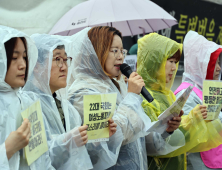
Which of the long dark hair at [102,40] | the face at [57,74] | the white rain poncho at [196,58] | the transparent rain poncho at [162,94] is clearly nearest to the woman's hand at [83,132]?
the face at [57,74]

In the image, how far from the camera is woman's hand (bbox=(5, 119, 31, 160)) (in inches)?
50.5

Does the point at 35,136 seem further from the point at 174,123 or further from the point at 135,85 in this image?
the point at 174,123

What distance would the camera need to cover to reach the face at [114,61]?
2146mm

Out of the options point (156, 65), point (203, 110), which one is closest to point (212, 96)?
point (203, 110)

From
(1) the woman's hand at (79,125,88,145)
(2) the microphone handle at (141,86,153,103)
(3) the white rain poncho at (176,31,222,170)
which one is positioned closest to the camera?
(1) the woman's hand at (79,125,88,145)

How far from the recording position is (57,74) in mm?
1872

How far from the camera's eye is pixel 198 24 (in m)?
7.45

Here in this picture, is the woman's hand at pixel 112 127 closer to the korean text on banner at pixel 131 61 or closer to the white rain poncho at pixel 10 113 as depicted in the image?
the white rain poncho at pixel 10 113

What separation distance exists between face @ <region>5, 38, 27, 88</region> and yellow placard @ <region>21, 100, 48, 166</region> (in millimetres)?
152

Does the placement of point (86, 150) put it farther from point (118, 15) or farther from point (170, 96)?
point (118, 15)

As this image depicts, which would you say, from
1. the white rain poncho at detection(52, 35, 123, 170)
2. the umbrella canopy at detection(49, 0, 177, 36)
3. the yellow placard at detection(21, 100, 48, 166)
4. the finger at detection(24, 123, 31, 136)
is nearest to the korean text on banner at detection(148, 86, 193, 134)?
the white rain poncho at detection(52, 35, 123, 170)

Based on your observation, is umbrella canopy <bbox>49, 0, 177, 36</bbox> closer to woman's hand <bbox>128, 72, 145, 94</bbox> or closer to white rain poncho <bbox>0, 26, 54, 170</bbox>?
woman's hand <bbox>128, 72, 145, 94</bbox>

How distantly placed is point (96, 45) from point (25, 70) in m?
0.68

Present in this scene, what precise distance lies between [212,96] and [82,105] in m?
1.11
